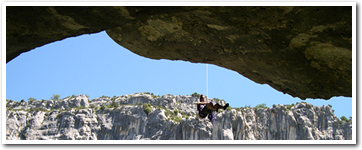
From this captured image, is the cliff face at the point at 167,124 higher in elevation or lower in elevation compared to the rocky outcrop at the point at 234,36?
lower

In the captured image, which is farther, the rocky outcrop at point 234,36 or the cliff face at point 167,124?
the cliff face at point 167,124

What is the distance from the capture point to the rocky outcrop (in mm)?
4492

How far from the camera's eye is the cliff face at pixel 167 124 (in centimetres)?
5188

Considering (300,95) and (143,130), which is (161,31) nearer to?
(300,95)

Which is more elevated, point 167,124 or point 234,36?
point 234,36

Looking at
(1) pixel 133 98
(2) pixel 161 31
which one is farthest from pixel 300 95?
(1) pixel 133 98

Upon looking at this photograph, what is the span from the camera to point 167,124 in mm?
54281

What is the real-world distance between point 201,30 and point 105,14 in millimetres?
2235

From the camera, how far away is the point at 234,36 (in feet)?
19.3

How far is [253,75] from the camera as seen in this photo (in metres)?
7.98

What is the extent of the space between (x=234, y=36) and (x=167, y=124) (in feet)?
163

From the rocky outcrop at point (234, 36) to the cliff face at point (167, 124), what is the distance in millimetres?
44783

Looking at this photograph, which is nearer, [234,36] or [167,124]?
[234,36]

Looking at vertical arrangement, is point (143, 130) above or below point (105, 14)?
below
